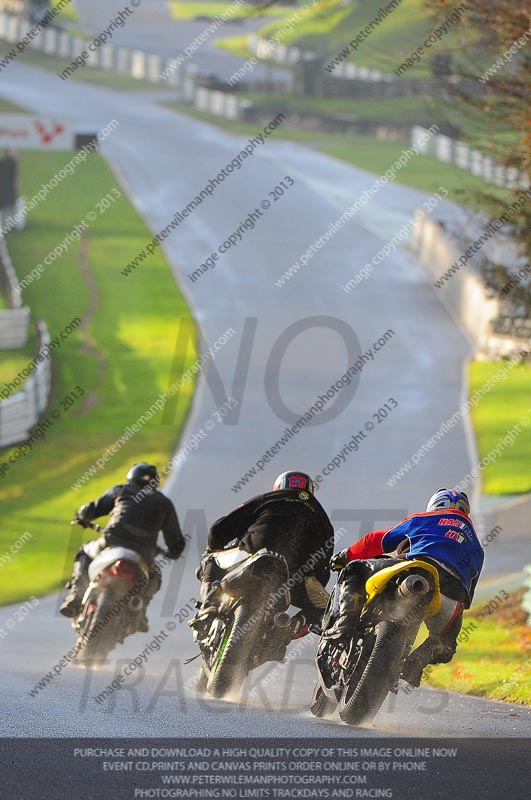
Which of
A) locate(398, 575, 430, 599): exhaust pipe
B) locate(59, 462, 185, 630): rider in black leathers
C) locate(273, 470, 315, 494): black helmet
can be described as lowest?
locate(59, 462, 185, 630): rider in black leathers

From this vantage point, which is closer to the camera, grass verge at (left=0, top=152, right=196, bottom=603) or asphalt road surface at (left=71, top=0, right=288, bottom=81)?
grass verge at (left=0, top=152, right=196, bottom=603)

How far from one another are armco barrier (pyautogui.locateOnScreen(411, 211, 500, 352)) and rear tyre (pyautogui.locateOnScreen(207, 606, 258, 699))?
67.0 feet

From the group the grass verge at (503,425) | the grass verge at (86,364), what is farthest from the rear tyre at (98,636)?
the grass verge at (503,425)

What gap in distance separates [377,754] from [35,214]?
3946 cm

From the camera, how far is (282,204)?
4684 cm

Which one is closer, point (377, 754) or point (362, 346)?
point (377, 754)

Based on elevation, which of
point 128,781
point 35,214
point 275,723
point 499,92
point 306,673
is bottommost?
point 35,214

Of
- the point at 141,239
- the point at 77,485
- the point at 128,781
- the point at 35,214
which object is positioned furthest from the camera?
the point at 35,214

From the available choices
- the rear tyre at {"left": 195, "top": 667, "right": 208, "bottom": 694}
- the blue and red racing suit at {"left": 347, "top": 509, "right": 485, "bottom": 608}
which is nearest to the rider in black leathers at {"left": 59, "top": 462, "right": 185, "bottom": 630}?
the rear tyre at {"left": 195, "top": 667, "right": 208, "bottom": 694}

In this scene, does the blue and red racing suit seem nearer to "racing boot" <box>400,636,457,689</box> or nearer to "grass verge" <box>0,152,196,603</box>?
"racing boot" <box>400,636,457,689</box>

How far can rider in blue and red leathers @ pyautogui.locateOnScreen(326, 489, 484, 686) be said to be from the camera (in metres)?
7.91

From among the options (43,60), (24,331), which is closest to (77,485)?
(24,331)

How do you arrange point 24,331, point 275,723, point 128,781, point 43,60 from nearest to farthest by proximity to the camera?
1. point 128,781
2. point 275,723
3. point 24,331
4. point 43,60

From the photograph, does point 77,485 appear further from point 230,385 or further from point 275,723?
point 275,723
